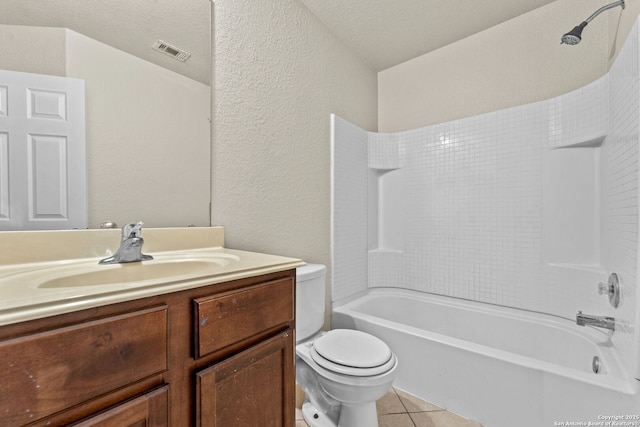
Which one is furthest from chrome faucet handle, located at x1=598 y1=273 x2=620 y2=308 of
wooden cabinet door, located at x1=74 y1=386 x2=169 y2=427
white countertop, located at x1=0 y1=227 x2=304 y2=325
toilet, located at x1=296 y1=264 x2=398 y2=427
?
wooden cabinet door, located at x1=74 y1=386 x2=169 y2=427

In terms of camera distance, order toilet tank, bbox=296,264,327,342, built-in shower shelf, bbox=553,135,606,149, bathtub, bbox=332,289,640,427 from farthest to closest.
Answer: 1. built-in shower shelf, bbox=553,135,606,149
2. toilet tank, bbox=296,264,327,342
3. bathtub, bbox=332,289,640,427

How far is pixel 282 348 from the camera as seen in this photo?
0.92m

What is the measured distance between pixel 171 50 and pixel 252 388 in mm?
1385

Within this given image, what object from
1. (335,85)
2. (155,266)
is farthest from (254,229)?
(335,85)

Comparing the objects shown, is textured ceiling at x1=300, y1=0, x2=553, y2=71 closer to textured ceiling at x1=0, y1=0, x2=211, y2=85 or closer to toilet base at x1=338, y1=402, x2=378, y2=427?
textured ceiling at x1=0, y1=0, x2=211, y2=85

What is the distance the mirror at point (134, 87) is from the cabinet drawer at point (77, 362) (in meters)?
0.65

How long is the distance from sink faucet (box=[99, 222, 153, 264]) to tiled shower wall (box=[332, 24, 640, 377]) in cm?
136

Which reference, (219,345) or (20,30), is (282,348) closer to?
(219,345)

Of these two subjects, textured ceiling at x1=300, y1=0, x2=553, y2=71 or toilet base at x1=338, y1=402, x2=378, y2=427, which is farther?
textured ceiling at x1=300, y1=0, x2=553, y2=71

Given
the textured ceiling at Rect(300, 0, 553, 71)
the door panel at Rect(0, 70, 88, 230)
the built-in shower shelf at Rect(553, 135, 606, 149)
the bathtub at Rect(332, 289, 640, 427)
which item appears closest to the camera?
the door panel at Rect(0, 70, 88, 230)

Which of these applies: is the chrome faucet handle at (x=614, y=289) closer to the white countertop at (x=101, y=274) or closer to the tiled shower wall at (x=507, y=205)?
the tiled shower wall at (x=507, y=205)

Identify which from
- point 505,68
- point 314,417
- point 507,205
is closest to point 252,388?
point 314,417

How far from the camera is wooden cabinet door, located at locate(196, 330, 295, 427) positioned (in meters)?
0.70

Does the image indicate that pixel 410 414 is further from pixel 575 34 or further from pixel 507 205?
pixel 575 34
